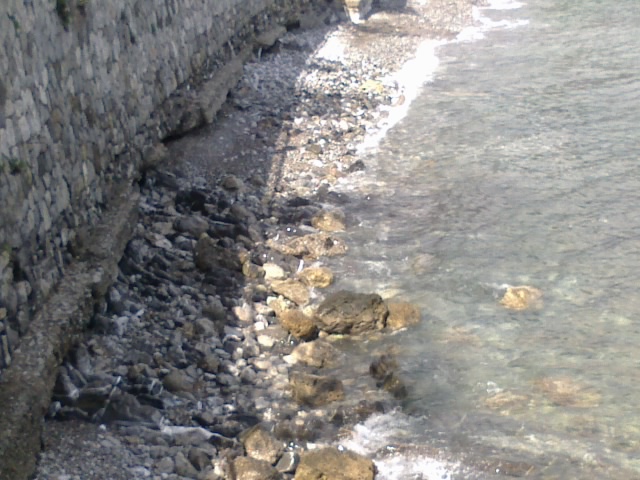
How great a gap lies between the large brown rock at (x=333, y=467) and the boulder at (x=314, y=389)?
92 cm

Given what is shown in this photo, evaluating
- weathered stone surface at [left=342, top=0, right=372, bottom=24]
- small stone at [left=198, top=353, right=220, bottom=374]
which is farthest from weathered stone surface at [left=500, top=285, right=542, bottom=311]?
weathered stone surface at [left=342, top=0, right=372, bottom=24]

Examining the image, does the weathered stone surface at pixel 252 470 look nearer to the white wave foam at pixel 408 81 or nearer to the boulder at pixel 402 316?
the boulder at pixel 402 316

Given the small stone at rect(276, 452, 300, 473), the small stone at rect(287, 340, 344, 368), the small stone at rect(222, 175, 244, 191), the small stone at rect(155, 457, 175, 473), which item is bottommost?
the small stone at rect(287, 340, 344, 368)

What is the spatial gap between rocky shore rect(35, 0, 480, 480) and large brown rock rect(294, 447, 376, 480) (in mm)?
12

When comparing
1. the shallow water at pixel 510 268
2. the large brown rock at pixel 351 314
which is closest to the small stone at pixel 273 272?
the shallow water at pixel 510 268

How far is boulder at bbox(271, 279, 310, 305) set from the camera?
9141 millimetres

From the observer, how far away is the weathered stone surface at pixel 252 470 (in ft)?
20.2

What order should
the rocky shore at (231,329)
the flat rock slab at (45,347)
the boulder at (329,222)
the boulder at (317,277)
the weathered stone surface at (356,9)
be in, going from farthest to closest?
the weathered stone surface at (356,9)
the boulder at (329,222)
the boulder at (317,277)
the rocky shore at (231,329)
the flat rock slab at (45,347)

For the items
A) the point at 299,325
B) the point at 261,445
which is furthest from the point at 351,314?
the point at 261,445

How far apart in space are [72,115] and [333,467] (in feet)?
12.8

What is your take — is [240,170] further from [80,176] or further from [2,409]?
[2,409]

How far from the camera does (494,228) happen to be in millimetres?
10875

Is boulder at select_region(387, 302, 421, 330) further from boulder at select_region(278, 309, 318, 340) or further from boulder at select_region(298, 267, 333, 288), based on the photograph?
boulder at select_region(298, 267, 333, 288)

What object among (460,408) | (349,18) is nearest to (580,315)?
(460,408)
